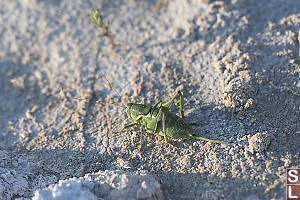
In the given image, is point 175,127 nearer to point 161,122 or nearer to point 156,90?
point 161,122

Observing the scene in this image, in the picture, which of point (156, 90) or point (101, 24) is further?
point (101, 24)

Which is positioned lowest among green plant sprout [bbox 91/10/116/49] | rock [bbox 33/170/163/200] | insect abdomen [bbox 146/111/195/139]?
rock [bbox 33/170/163/200]

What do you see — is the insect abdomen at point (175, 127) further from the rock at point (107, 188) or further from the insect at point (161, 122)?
the rock at point (107, 188)

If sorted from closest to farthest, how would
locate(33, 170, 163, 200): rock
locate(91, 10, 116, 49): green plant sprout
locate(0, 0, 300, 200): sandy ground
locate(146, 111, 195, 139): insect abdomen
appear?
locate(33, 170, 163, 200): rock, locate(0, 0, 300, 200): sandy ground, locate(146, 111, 195, 139): insect abdomen, locate(91, 10, 116, 49): green plant sprout

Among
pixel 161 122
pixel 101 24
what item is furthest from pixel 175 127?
pixel 101 24

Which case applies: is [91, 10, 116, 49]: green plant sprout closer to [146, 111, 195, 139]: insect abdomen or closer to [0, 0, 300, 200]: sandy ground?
[0, 0, 300, 200]: sandy ground

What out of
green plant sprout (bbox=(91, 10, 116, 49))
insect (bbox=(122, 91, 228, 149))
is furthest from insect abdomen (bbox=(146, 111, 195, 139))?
green plant sprout (bbox=(91, 10, 116, 49))
